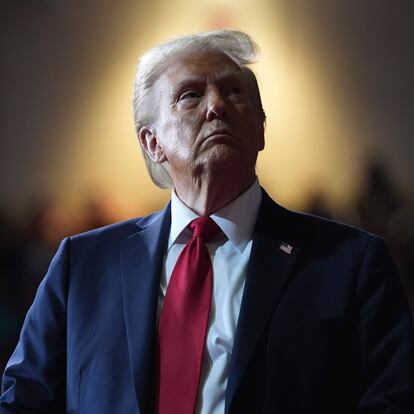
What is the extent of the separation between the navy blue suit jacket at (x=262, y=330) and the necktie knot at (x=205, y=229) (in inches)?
3.6

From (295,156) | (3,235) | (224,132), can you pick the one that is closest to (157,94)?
(224,132)

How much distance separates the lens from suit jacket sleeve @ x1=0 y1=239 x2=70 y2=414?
1.44 m

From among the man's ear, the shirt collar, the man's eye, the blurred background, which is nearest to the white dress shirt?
the shirt collar

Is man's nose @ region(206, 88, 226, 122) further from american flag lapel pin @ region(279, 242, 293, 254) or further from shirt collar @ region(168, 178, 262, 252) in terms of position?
american flag lapel pin @ region(279, 242, 293, 254)

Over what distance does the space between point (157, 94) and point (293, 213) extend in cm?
45

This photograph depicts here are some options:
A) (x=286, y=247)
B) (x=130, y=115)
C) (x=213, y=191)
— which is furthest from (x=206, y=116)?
(x=130, y=115)

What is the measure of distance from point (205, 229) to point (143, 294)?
0.21 m

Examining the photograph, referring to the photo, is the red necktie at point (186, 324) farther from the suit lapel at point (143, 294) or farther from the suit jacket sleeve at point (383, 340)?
the suit jacket sleeve at point (383, 340)

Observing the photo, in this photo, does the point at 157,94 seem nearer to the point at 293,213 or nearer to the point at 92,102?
the point at 293,213

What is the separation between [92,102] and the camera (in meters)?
2.56

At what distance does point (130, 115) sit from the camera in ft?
8.35

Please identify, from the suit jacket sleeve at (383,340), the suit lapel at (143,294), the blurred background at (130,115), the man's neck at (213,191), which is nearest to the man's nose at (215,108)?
the man's neck at (213,191)

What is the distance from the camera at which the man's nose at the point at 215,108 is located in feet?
4.90

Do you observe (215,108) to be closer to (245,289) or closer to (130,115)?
(245,289)
